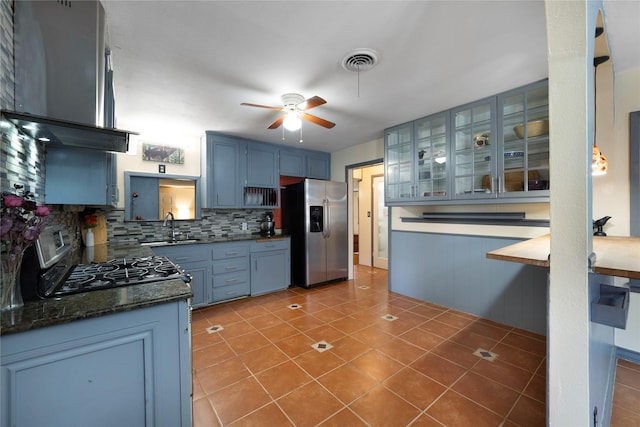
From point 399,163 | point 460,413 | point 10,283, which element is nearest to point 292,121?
point 399,163

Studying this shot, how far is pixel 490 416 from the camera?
154 centimetres

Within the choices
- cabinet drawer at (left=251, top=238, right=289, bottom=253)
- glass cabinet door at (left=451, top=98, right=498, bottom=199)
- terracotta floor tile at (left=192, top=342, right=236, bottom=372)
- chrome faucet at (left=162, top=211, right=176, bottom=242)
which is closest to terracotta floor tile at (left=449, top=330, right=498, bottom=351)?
glass cabinet door at (left=451, top=98, right=498, bottom=199)

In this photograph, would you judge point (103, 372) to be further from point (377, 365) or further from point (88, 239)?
point (88, 239)

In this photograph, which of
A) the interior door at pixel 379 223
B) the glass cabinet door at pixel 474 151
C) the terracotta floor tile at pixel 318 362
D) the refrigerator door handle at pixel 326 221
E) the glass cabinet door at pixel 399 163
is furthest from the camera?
the interior door at pixel 379 223

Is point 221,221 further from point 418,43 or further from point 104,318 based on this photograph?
point 418,43

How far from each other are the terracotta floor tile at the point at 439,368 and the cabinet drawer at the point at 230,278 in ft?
8.09

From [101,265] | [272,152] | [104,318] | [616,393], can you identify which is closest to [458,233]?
[616,393]

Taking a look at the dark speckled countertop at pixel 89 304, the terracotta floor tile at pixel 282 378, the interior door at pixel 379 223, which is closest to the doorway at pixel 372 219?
the interior door at pixel 379 223

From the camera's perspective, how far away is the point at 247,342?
2422 mm

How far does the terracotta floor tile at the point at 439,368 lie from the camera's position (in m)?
1.88

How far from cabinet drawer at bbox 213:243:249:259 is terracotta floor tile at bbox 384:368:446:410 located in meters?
2.51

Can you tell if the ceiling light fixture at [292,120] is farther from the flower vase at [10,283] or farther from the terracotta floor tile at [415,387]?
the terracotta floor tile at [415,387]

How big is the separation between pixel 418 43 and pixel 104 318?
2.35m

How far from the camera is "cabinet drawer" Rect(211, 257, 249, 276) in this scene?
136 inches
